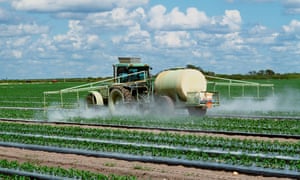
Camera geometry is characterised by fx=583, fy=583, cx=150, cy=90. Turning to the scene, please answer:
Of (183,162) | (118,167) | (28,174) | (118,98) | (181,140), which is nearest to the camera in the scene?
(28,174)

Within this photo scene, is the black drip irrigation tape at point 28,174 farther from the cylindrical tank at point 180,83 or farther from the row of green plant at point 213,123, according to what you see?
the cylindrical tank at point 180,83

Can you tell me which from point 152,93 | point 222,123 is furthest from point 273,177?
point 152,93

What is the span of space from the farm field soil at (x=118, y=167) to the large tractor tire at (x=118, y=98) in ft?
32.2

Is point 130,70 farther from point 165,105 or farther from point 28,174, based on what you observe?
point 28,174

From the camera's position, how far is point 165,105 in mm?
22953

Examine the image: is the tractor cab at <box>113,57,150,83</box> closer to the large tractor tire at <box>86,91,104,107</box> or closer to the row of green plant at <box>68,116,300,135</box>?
the large tractor tire at <box>86,91,104,107</box>

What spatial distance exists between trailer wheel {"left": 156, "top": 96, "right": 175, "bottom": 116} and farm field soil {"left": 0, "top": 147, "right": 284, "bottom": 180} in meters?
8.88

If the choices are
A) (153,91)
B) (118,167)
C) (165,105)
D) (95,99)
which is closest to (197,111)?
(165,105)

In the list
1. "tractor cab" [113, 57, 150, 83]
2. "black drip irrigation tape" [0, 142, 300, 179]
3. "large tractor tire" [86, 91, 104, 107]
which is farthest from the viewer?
"large tractor tire" [86, 91, 104, 107]

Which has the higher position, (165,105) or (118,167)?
(165,105)

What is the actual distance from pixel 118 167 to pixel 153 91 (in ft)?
38.9

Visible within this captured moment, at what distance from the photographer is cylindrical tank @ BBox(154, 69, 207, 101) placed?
22.6 meters

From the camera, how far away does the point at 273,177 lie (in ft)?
35.6

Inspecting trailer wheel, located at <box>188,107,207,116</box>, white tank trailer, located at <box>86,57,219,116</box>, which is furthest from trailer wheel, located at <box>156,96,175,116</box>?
trailer wheel, located at <box>188,107,207,116</box>
